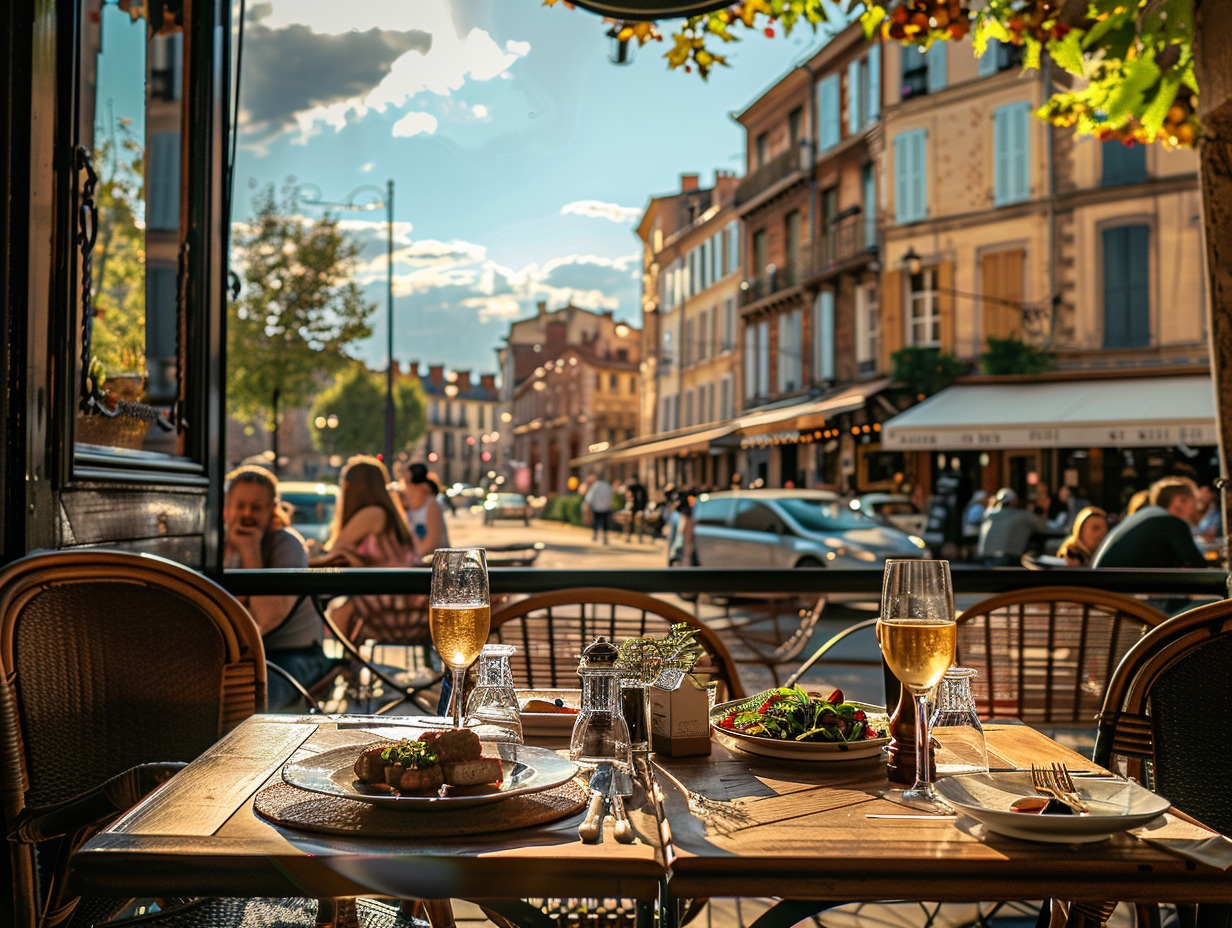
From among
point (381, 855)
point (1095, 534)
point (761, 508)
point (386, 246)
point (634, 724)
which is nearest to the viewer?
point (381, 855)

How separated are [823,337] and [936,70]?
7405mm

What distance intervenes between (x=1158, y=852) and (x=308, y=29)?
4603mm

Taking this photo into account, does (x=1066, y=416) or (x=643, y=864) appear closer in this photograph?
(x=643, y=864)

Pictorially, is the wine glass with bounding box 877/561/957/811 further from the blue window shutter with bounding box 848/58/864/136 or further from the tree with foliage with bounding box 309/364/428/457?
the tree with foliage with bounding box 309/364/428/457

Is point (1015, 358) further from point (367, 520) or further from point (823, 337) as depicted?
point (367, 520)

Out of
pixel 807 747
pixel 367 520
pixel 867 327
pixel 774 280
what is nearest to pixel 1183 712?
pixel 807 747

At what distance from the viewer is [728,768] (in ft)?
5.94

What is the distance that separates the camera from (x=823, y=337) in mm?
29000

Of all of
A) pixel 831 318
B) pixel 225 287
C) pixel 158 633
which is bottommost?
pixel 158 633

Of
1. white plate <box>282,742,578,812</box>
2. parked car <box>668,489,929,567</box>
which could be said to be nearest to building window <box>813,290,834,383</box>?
parked car <box>668,489,929,567</box>

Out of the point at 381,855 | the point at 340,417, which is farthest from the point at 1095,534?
the point at 340,417

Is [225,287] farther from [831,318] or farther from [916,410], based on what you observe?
[831,318]

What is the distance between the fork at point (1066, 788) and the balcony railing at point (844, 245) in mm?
25079

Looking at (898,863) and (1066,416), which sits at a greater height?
(1066,416)
